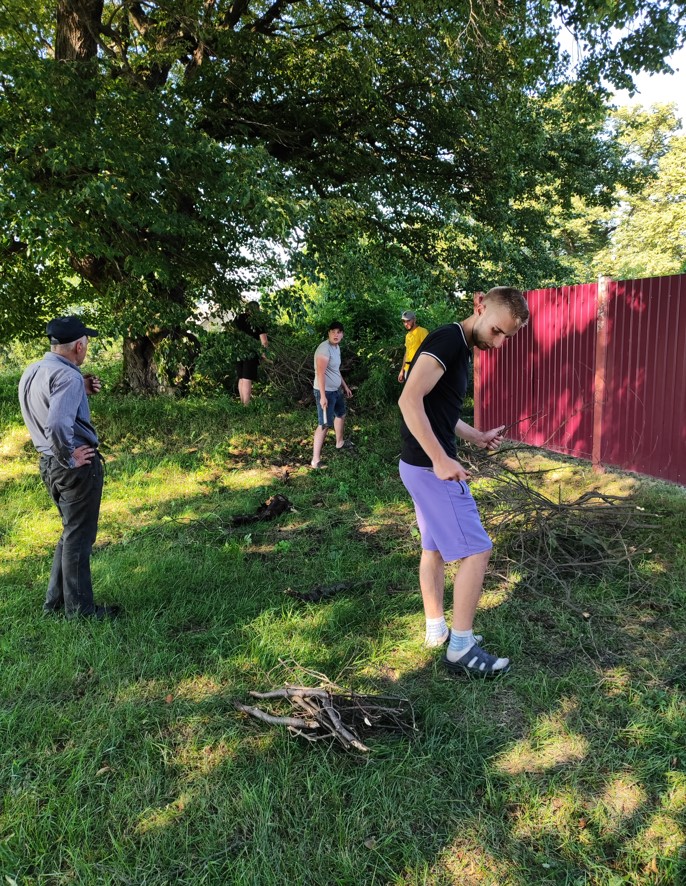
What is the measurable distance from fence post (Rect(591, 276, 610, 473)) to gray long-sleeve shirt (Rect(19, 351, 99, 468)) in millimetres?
5329

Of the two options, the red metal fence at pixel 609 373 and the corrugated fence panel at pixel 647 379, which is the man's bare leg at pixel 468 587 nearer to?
the red metal fence at pixel 609 373

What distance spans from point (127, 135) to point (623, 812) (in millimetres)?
7774

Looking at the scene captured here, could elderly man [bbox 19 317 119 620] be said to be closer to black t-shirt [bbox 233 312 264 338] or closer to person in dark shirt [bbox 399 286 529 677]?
person in dark shirt [bbox 399 286 529 677]

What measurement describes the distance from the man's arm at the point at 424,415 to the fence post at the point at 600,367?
445cm

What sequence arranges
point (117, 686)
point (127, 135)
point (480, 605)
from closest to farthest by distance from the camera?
1. point (117, 686)
2. point (480, 605)
3. point (127, 135)

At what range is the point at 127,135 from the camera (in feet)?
22.7

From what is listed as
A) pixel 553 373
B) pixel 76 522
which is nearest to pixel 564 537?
pixel 553 373

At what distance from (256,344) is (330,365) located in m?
2.18

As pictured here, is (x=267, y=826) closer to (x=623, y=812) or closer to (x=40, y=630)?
(x=623, y=812)

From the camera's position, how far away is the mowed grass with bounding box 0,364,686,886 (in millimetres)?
2057

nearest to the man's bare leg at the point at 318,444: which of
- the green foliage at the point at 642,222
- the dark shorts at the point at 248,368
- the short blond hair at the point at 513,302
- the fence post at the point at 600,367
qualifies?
the dark shorts at the point at 248,368

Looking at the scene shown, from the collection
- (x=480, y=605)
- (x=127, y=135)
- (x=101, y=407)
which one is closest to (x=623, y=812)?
(x=480, y=605)

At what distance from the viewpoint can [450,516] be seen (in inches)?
117

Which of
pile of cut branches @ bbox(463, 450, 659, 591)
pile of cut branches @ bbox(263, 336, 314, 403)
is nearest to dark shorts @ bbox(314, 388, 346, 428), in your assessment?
pile of cut branches @ bbox(263, 336, 314, 403)
